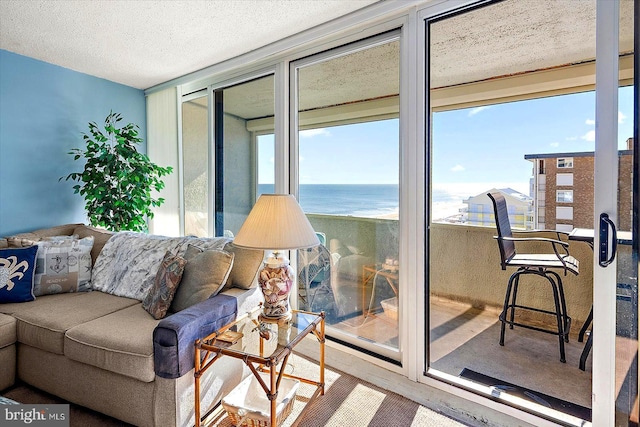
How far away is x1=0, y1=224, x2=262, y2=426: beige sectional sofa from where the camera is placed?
5.41ft

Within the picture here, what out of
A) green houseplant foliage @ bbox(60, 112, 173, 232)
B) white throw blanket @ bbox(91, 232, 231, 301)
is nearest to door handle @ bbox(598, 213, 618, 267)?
white throw blanket @ bbox(91, 232, 231, 301)

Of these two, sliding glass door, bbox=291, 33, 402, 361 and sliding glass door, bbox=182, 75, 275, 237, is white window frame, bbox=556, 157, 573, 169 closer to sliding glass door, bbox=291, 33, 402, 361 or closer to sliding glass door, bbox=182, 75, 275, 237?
sliding glass door, bbox=291, 33, 402, 361

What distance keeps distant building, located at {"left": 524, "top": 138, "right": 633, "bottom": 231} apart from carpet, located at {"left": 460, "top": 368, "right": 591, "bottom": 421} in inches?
55.6

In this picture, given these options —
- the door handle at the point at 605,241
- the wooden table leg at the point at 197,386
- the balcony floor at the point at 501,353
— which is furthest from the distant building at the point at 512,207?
the wooden table leg at the point at 197,386

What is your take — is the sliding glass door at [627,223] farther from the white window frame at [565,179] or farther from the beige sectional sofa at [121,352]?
the beige sectional sofa at [121,352]

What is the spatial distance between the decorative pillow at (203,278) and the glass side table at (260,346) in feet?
0.84

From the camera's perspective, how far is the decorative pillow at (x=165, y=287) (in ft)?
6.63

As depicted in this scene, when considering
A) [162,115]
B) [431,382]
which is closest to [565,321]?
[431,382]

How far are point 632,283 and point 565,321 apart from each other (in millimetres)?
1532

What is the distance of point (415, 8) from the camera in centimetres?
214

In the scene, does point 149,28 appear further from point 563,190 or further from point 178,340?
point 563,190

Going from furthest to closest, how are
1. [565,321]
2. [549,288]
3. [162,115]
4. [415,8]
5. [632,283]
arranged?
[162,115], [549,288], [565,321], [415,8], [632,283]

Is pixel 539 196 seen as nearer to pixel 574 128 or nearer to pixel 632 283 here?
pixel 574 128

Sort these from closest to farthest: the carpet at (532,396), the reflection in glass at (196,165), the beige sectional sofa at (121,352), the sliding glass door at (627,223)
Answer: the sliding glass door at (627,223) → the beige sectional sofa at (121,352) → the carpet at (532,396) → the reflection in glass at (196,165)
